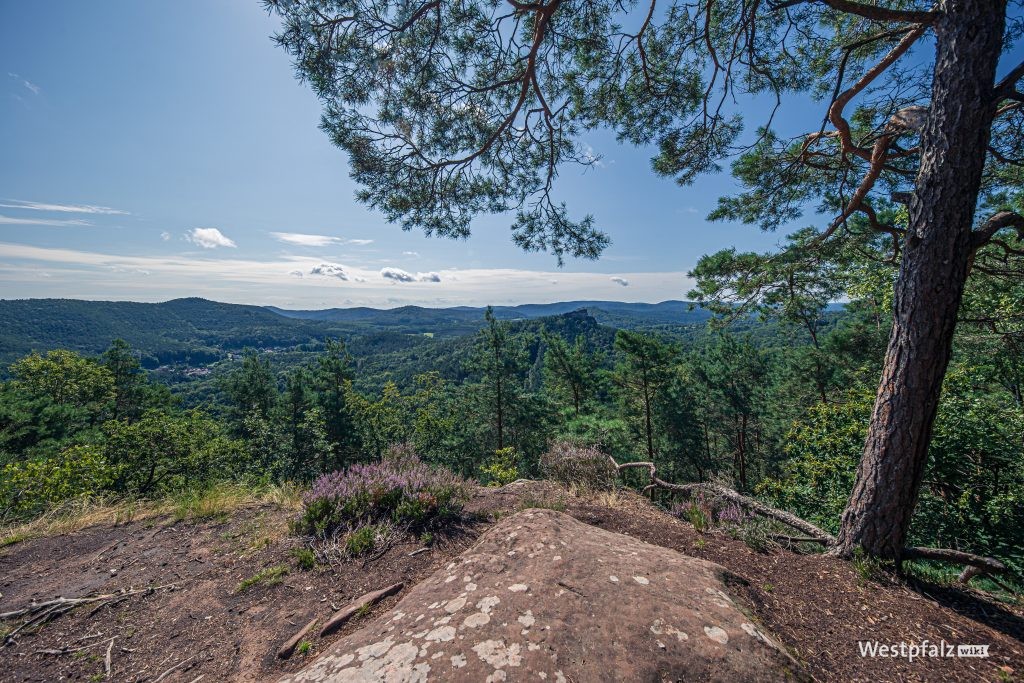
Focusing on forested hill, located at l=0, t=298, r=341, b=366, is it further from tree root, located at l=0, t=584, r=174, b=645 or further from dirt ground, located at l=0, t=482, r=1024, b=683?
tree root, located at l=0, t=584, r=174, b=645

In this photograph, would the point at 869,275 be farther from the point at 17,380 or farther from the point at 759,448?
the point at 17,380

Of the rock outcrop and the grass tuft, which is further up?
the rock outcrop

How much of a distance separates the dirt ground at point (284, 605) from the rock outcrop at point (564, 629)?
0.44 meters

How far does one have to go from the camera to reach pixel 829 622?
2625 mm

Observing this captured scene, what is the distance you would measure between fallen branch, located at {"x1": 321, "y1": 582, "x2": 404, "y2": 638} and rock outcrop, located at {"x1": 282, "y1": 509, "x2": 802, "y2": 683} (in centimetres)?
29

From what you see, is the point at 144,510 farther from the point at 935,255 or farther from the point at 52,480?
the point at 935,255

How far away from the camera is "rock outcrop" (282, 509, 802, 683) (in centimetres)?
197

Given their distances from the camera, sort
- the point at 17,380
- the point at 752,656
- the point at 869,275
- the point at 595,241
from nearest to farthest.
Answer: the point at 752,656
the point at 595,241
the point at 869,275
the point at 17,380

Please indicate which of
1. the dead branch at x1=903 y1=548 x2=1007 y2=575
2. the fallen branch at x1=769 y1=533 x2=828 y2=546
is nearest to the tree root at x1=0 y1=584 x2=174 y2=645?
the fallen branch at x1=769 y1=533 x2=828 y2=546

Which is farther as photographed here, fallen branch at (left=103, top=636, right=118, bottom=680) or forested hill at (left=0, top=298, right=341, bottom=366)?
forested hill at (left=0, top=298, right=341, bottom=366)

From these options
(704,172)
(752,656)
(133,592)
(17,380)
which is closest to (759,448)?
(704,172)

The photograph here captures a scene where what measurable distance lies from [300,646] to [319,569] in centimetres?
108

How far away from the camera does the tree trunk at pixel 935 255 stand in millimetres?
2842

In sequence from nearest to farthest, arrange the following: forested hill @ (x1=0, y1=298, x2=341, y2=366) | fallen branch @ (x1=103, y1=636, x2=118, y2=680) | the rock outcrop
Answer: the rock outcrop → fallen branch @ (x1=103, y1=636, x2=118, y2=680) → forested hill @ (x1=0, y1=298, x2=341, y2=366)
